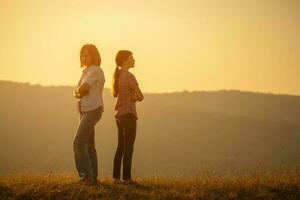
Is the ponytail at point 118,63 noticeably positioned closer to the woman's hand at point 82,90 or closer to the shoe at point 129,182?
the woman's hand at point 82,90

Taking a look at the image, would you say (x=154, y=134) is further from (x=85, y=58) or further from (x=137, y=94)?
(x=85, y=58)

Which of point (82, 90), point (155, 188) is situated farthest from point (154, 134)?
point (82, 90)

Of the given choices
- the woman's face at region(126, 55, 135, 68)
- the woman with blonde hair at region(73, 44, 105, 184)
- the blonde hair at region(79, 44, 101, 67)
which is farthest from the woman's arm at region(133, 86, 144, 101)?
the blonde hair at region(79, 44, 101, 67)

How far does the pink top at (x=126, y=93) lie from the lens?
12531 millimetres

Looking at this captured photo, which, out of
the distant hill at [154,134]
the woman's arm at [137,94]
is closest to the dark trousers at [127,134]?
the woman's arm at [137,94]

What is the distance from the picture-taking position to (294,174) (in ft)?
44.6

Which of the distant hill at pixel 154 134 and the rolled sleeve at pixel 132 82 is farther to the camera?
the distant hill at pixel 154 134

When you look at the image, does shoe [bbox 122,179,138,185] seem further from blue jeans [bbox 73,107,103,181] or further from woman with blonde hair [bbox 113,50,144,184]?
blue jeans [bbox 73,107,103,181]

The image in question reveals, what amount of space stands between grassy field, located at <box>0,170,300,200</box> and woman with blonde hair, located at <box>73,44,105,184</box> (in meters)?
0.33

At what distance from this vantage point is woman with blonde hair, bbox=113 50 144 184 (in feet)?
41.0

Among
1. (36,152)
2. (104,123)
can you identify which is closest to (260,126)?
(104,123)

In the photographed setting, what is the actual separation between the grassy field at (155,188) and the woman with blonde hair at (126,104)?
59 centimetres

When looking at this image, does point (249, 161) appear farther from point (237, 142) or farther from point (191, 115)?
point (191, 115)

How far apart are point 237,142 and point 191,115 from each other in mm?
7716
